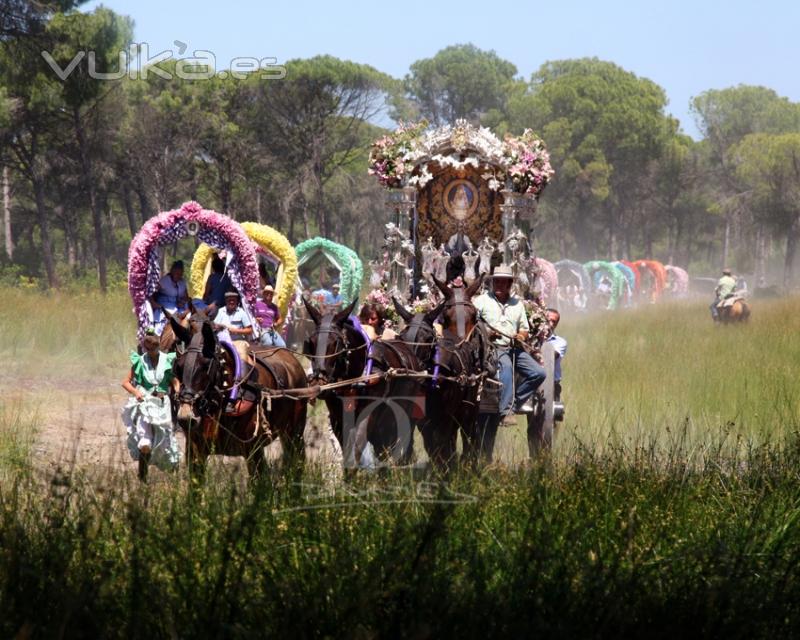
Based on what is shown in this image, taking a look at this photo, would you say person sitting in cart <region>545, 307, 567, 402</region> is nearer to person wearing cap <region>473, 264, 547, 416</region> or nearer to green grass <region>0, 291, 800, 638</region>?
person wearing cap <region>473, 264, 547, 416</region>

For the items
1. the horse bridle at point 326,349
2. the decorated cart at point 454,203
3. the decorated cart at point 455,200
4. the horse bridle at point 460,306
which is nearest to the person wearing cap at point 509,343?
the horse bridle at point 460,306

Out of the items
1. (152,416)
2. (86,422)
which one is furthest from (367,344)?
(86,422)

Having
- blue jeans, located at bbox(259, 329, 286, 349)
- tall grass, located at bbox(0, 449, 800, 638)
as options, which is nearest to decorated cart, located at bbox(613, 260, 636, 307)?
blue jeans, located at bbox(259, 329, 286, 349)

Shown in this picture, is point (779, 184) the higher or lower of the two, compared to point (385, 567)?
higher

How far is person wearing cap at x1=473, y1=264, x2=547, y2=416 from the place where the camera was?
37.3 feet

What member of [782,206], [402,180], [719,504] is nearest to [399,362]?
[719,504]

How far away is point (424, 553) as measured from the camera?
5949mm

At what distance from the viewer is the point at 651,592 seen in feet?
19.1

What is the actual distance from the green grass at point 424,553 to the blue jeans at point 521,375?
193 centimetres

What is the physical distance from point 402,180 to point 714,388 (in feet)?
16.1

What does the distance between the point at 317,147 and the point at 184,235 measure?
31568 millimetres

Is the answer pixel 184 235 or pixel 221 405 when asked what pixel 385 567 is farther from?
pixel 184 235

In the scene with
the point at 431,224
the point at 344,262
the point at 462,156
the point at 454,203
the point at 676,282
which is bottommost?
the point at 676,282

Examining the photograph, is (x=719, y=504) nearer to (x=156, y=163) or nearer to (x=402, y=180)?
(x=402, y=180)
